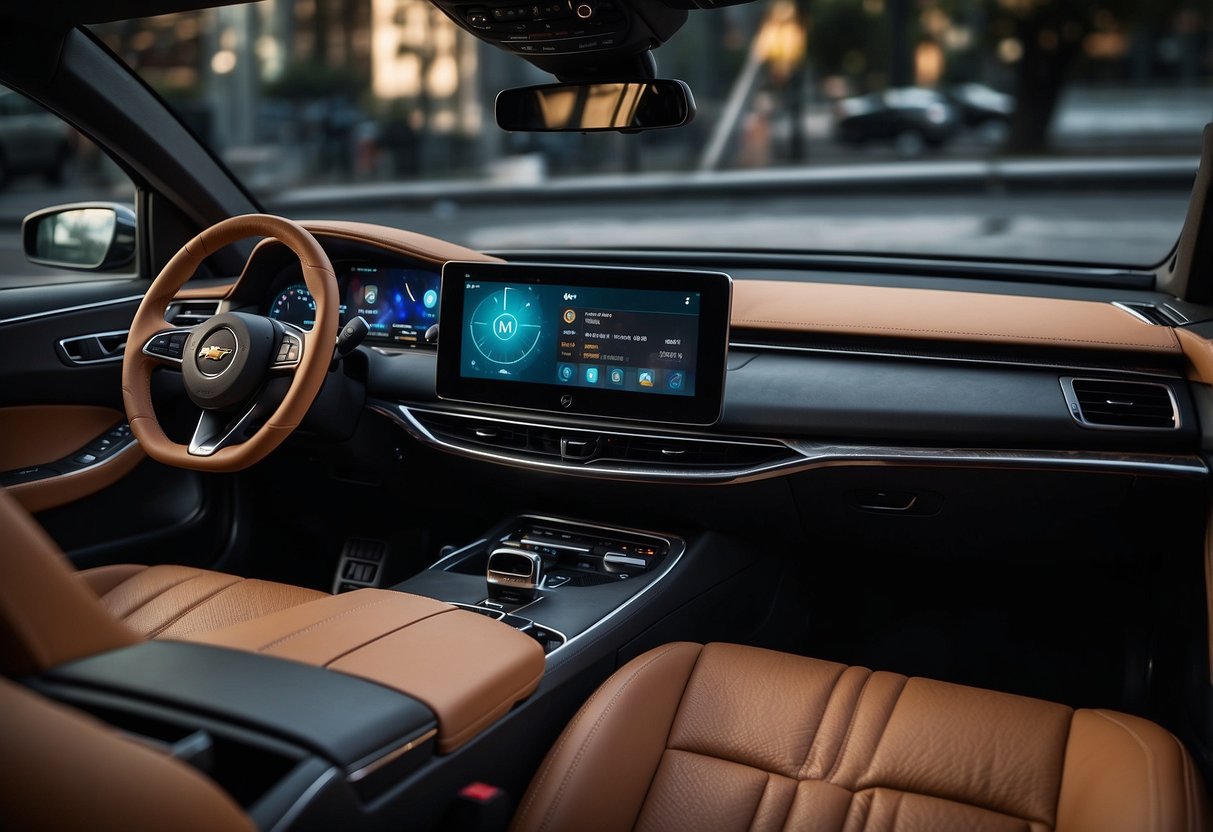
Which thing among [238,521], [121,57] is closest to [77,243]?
[121,57]

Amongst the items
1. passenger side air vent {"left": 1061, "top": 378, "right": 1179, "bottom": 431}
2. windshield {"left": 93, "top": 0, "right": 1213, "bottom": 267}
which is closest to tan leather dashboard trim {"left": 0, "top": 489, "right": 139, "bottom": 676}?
passenger side air vent {"left": 1061, "top": 378, "right": 1179, "bottom": 431}

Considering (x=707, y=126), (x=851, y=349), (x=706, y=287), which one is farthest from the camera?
(x=707, y=126)

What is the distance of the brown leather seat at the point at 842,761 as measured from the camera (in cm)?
198

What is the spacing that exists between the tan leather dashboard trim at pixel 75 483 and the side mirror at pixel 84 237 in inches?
24.3

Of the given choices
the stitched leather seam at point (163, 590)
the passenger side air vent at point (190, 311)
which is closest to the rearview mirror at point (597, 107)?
the passenger side air vent at point (190, 311)

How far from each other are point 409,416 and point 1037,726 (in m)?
1.71

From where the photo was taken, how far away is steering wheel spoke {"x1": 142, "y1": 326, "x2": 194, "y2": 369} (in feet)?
8.48

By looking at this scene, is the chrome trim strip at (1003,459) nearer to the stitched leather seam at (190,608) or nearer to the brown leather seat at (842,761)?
the brown leather seat at (842,761)

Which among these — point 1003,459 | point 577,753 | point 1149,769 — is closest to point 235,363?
point 577,753

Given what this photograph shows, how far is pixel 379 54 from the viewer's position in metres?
22.2

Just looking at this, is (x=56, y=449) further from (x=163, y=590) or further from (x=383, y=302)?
(x=383, y=302)

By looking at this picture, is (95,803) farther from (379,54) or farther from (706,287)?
(379,54)

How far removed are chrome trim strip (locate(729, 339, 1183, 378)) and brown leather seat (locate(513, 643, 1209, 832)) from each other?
75 cm

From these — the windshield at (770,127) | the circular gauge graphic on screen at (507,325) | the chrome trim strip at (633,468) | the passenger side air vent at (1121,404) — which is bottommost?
the chrome trim strip at (633,468)
